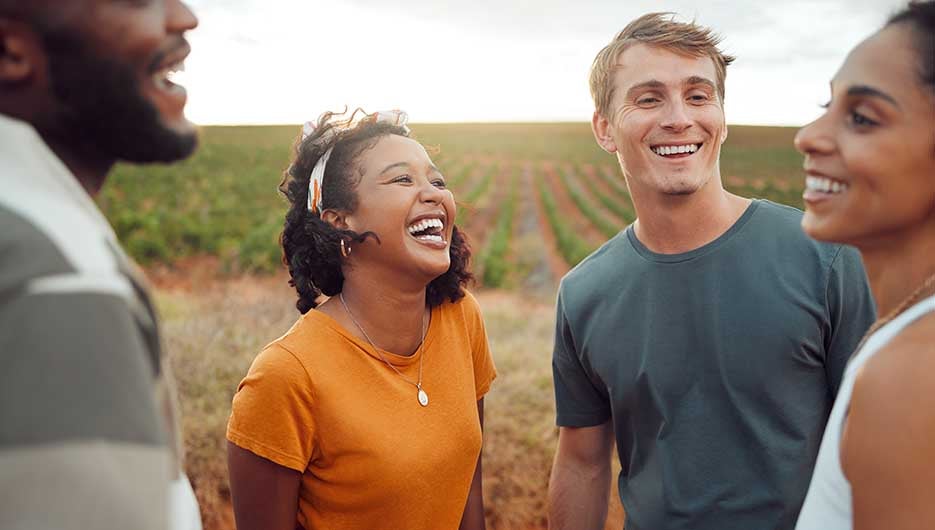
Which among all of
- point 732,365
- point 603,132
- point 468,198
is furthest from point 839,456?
point 468,198

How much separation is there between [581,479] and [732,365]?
2.61ft

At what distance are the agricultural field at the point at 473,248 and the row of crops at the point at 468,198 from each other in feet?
0.23

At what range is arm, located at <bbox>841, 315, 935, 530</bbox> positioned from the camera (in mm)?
1131

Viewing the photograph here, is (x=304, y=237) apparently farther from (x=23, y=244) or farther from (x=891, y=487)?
(x=891, y=487)

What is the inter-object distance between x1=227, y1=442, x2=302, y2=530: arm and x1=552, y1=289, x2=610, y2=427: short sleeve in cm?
100

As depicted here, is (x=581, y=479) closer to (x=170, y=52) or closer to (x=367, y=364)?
(x=367, y=364)

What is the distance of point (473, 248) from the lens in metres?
3.20

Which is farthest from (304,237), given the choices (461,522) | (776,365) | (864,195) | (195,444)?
(195,444)

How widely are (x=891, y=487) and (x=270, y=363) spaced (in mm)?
1560

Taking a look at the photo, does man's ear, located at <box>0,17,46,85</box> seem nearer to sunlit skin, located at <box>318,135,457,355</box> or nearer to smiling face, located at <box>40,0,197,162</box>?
smiling face, located at <box>40,0,197,162</box>

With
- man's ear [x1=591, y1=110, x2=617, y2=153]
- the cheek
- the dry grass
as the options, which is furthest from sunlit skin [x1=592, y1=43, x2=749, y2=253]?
the dry grass

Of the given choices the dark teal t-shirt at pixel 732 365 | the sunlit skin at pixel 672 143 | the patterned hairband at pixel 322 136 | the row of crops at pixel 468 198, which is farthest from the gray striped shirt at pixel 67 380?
the row of crops at pixel 468 198

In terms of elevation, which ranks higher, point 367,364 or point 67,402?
point 67,402

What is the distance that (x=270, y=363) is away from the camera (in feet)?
6.91
